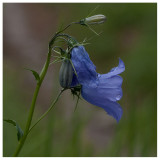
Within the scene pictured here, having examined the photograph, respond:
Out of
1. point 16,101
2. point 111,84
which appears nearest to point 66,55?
point 111,84

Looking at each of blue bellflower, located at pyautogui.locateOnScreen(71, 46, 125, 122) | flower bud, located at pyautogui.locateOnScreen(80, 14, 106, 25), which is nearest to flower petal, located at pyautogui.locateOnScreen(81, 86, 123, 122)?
blue bellflower, located at pyautogui.locateOnScreen(71, 46, 125, 122)

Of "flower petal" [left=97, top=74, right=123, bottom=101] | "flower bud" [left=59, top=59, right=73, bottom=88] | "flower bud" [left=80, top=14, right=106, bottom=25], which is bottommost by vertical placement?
"flower petal" [left=97, top=74, right=123, bottom=101]

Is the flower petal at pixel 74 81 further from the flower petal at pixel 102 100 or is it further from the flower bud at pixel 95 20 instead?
the flower bud at pixel 95 20

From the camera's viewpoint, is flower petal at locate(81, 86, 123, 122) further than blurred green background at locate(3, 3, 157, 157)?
No

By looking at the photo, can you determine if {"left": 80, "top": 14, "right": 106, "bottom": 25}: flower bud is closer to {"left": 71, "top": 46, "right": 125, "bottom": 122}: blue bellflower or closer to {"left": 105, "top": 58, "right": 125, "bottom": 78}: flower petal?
{"left": 71, "top": 46, "right": 125, "bottom": 122}: blue bellflower

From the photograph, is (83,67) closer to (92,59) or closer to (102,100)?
(102,100)

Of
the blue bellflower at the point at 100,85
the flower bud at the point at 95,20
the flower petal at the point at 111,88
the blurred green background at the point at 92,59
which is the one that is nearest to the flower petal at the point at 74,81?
the blue bellflower at the point at 100,85

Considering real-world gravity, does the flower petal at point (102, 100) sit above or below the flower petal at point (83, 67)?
below

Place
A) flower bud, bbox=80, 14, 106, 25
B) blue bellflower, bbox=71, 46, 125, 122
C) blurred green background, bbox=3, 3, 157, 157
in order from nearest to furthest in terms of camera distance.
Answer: flower bud, bbox=80, 14, 106, 25 < blue bellflower, bbox=71, 46, 125, 122 < blurred green background, bbox=3, 3, 157, 157
